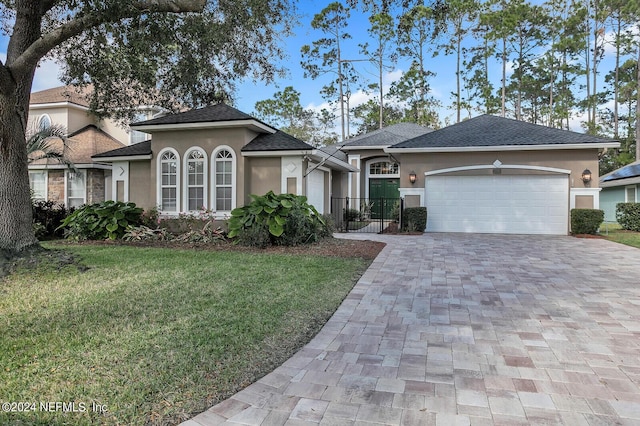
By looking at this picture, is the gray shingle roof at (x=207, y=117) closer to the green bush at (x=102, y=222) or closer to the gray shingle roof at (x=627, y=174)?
the green bush at (x=102, y=222)

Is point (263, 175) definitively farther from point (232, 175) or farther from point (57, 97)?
point (57, 97)

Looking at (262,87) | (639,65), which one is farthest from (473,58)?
(262,87)

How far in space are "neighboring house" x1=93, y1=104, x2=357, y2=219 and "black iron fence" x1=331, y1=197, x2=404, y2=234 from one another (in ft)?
11.2

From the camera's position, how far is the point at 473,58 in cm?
2761

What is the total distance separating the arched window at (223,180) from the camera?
1147cm

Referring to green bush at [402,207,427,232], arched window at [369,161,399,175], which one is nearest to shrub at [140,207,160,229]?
green bush at [402,207,427,232]

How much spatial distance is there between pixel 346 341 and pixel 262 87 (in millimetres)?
10677

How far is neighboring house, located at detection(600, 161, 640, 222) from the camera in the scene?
18516mm

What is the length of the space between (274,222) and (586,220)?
9735 mm

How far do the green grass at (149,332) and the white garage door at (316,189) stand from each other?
5.42m

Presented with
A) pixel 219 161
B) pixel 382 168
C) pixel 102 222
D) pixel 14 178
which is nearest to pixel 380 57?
pixel 382 168

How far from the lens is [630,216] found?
47.0 feet

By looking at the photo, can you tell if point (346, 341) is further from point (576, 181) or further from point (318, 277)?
point (576, 181)

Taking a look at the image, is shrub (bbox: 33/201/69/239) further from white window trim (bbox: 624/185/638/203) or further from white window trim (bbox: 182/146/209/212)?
white window trim (bbox: 624/185/638/203)
